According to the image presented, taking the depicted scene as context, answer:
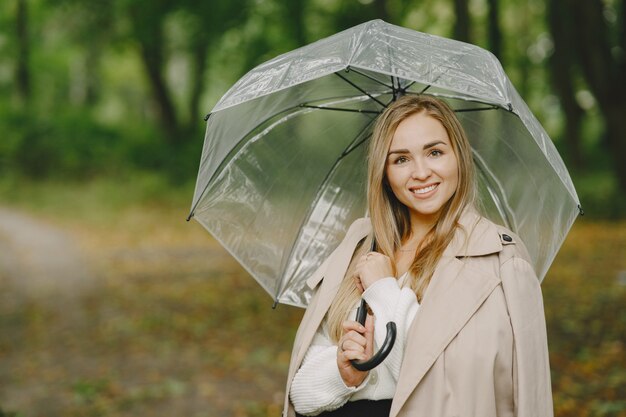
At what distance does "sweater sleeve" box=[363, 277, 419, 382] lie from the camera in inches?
90.0

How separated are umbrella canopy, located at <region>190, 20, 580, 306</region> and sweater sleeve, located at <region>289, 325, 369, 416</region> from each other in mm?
678

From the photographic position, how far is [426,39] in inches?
99.7

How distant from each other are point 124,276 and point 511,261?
1071cm

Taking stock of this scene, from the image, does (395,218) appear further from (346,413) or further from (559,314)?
(559,314)

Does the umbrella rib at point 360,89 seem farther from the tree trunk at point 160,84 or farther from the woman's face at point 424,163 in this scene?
the tree trunk at point 160,84

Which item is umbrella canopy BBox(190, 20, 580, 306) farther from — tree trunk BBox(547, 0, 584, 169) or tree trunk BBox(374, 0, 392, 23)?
tree trunk BBox(547, 0, 584, 169)

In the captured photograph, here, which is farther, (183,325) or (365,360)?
(183,325)

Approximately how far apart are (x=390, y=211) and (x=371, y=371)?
25.0 inches

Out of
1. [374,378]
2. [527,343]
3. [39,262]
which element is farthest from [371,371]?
[39,262]

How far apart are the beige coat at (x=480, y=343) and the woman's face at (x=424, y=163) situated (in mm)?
229

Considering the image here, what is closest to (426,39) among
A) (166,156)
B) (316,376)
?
(316,376)

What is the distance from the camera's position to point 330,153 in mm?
3389

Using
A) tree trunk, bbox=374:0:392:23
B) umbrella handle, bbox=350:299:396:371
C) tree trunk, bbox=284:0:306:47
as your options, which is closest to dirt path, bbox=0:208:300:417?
umbrella handle, bbox=350:299:396:371

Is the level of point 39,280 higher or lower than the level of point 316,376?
lower
